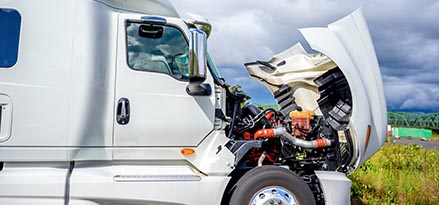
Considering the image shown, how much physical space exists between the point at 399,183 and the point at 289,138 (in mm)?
3984

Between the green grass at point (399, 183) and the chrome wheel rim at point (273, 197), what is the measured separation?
2.96m

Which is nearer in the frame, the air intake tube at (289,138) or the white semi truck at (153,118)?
the white semi truck at (153,118)

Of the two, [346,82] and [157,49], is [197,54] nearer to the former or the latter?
[157,49]

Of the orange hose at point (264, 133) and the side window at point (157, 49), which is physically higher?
the side window at point (157, 49)

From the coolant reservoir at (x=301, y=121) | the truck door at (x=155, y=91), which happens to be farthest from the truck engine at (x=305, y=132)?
the truck door at (x=155, y=91)

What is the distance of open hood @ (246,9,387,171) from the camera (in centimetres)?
412

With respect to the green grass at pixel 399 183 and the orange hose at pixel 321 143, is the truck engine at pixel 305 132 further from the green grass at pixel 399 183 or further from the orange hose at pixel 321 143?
the green grass at pixel 399 183

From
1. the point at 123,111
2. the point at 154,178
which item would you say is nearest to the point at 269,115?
the point at 154,178

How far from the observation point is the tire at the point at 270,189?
12.4ft

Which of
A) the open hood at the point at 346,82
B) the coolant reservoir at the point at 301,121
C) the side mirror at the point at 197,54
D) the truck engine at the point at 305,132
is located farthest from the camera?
the coolant reservoir at the point at 301,121

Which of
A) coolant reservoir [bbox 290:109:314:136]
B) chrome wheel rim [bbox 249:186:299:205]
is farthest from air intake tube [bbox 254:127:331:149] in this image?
chrome wheel rim [bbox 249:186:299:205]

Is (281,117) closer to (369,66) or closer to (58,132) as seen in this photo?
(369,66)

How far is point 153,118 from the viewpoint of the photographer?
3.77m

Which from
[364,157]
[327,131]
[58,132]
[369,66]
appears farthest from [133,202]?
[369,66]
